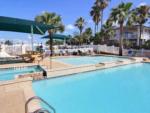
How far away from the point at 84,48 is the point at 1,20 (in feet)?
52.3

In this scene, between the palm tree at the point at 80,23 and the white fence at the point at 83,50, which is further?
the palm tree at the point at 80,23

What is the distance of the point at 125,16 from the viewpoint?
976 inches

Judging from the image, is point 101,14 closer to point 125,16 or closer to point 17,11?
point 125,16

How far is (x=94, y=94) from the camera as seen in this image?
27.2 feet

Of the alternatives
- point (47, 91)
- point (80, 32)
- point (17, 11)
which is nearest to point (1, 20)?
point (47, 91)

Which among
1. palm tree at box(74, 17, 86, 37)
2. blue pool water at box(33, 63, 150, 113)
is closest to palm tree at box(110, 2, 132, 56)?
blue pool water at box(33, 63, 150, 113)

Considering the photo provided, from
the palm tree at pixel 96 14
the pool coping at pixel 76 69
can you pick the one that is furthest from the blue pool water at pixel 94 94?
the palm tree at pixel 96 14

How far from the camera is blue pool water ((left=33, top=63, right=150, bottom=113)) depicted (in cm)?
666

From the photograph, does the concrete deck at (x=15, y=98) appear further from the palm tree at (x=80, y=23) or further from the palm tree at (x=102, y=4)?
the palm tree at (x=80, y=23)

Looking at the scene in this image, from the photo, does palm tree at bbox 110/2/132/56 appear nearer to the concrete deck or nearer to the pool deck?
the pool deck

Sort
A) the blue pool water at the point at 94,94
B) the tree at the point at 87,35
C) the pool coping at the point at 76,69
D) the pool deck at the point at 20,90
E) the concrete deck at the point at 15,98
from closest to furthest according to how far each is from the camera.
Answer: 1. the concrete deck at the point at 15,98
2. the pool deck at the point at 20,90
3. the blue pool water at the point at 94,94
4. the pool coping at the point at 76,69
5. the tree at the point at 87,35

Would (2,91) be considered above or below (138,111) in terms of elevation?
above

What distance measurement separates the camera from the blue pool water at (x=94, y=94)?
666 centimetres

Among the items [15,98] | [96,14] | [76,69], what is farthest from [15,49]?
[96,14]
